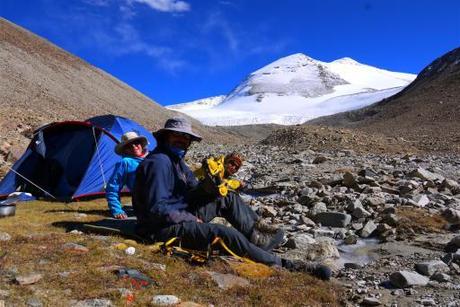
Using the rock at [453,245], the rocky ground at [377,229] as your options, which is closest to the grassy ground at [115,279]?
the rocky ground at [377,229]

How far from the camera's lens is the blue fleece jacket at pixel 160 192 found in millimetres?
6664

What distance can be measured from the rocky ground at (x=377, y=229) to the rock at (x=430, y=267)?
1 centimetres

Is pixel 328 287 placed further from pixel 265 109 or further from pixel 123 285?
pixel 265 109

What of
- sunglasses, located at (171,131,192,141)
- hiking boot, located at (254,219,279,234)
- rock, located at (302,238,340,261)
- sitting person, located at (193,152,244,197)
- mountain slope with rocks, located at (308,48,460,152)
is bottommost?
rock, located at (302,238,340,261)

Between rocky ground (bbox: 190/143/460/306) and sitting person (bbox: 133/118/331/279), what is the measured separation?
683 millimetres

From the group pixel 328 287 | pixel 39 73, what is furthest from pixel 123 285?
pixel 39 73

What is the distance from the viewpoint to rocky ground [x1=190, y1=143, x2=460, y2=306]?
234 inches

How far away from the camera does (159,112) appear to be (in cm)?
7319

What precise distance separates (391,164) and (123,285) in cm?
1489

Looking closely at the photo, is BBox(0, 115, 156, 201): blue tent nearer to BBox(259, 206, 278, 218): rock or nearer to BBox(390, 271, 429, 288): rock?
BBox(259, 206, 278, 218): rock

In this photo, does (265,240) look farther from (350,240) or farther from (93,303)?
(93,303)

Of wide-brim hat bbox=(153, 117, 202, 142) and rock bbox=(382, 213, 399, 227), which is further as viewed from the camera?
rock bbox=(382, 213, 399, 227)

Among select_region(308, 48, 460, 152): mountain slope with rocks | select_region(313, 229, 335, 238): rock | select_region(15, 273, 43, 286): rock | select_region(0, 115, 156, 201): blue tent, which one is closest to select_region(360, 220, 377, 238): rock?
select_region(313, 229, 335, 238): rock

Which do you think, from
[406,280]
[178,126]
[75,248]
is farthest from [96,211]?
[406,280]
